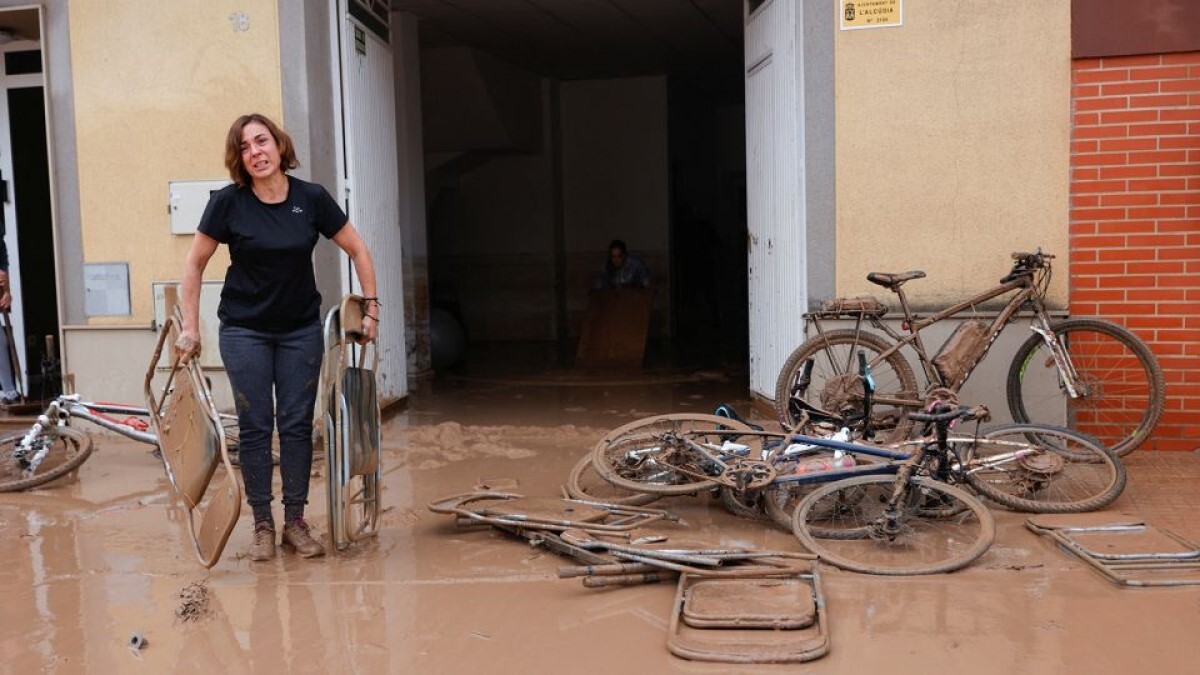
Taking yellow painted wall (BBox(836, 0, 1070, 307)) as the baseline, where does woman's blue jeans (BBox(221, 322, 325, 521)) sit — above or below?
below

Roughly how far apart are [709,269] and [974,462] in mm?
11803

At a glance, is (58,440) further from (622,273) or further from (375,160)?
(622,273)

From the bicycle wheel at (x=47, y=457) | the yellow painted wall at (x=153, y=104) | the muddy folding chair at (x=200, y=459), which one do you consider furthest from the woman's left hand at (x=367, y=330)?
the yellow painted wall at (x=153, y=104)

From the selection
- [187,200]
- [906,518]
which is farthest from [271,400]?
[187,200]

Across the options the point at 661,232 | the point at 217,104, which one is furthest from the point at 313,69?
the point at 661,232

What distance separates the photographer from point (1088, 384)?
18.6 ft

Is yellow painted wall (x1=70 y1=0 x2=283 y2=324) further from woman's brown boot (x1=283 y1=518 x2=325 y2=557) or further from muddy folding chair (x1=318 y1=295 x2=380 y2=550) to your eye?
woman's brown boot (x1=283 y1=518 x2=325 y2=557)

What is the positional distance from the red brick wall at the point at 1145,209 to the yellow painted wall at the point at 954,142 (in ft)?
0.45

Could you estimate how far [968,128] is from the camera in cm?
597

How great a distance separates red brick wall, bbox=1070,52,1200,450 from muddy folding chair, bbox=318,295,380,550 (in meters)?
3.98

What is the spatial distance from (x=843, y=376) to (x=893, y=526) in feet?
5.74

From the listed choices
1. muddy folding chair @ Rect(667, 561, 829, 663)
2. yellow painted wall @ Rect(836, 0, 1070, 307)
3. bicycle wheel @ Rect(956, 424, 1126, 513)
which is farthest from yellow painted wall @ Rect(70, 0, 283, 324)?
bicycle wheel @ Rect(956, 424, 1126, 513)

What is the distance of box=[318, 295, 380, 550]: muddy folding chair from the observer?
13.9ft

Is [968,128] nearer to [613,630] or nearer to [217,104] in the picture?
[613,630]
